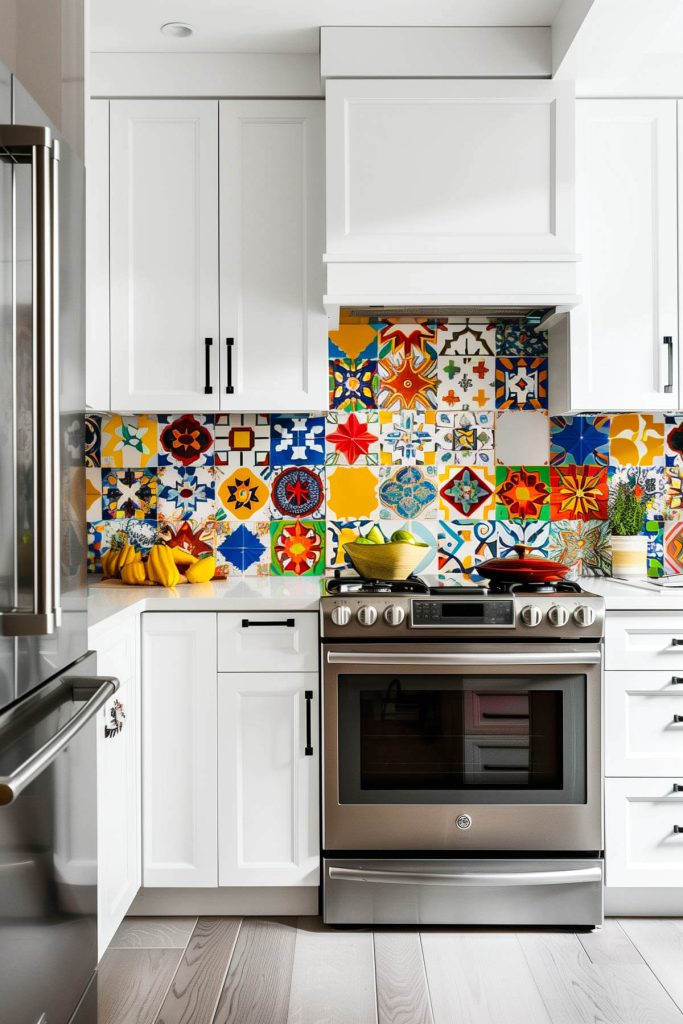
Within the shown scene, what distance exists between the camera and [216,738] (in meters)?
2.43

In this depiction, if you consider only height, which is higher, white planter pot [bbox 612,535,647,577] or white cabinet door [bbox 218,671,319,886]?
white planter pot [bbox 612,535,647,577]

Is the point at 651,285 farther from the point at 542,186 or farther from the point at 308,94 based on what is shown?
the point at 308,94

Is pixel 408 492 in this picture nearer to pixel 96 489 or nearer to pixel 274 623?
pixel 274 623

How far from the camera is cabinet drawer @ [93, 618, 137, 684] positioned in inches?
79.0

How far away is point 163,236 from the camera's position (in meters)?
2.68

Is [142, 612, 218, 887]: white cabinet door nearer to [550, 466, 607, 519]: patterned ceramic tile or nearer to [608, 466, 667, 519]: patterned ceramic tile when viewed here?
[550, 466, 607, 519]: patterned ceramic tile

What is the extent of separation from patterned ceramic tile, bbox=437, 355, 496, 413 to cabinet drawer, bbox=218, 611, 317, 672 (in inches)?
40.1

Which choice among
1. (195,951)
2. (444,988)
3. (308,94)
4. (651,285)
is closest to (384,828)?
(444,988)

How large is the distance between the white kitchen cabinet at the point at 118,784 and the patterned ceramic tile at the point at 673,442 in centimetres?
196

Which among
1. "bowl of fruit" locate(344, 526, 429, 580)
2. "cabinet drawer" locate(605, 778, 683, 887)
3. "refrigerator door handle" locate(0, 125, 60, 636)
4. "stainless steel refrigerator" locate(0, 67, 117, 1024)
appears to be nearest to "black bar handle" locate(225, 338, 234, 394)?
"bowl of fruit" locate(344, 526, 429, 580)

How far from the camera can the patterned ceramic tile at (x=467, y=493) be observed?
9.87 ft

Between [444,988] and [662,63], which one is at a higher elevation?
[662,63]

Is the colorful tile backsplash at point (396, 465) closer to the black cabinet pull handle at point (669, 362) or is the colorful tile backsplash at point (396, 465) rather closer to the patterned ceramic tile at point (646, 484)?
the patterned ceramic tile at point (646, 484)

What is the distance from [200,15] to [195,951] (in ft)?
8.76
